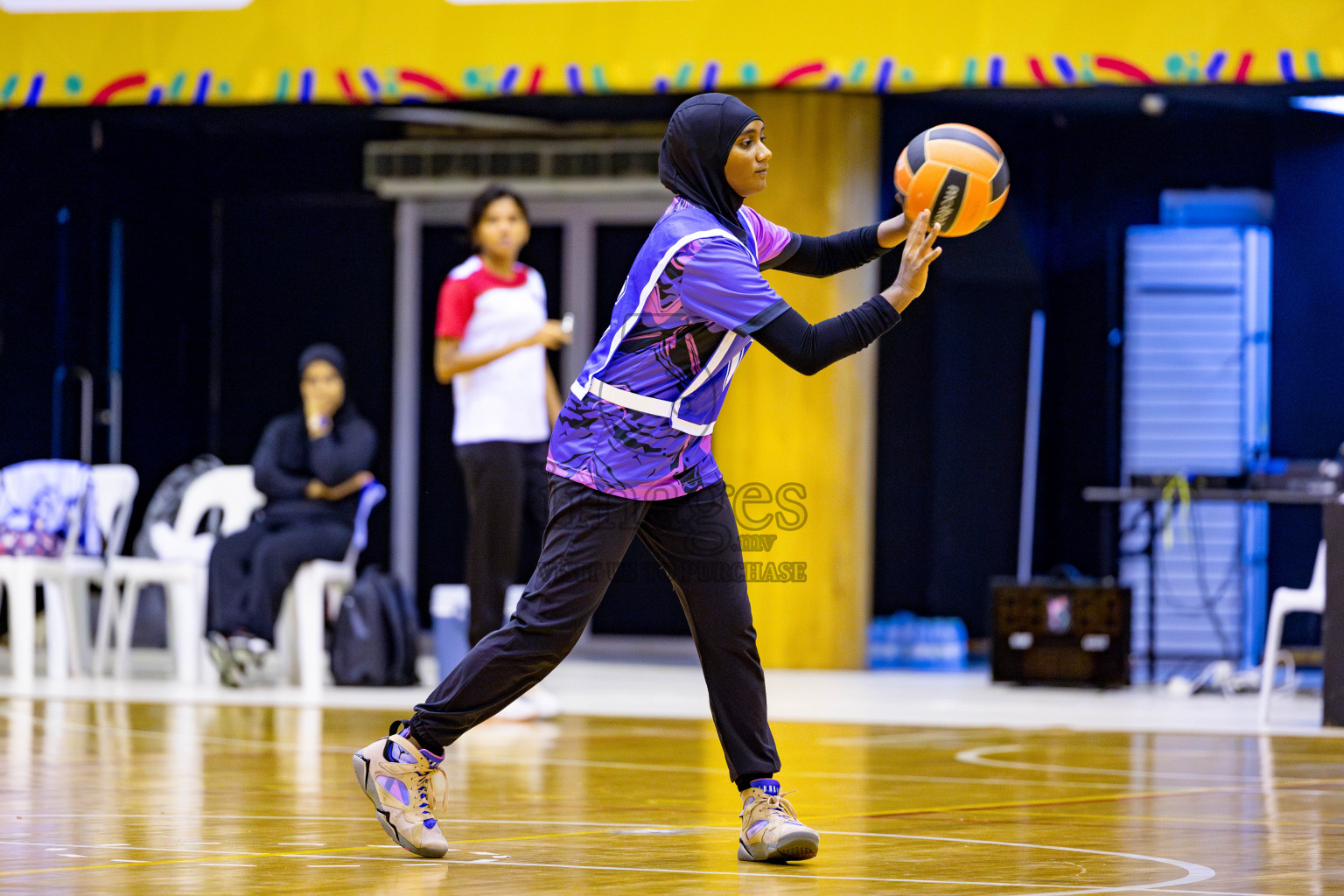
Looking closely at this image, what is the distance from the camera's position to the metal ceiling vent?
31.9 feet

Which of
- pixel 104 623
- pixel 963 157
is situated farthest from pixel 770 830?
pixel 104 623

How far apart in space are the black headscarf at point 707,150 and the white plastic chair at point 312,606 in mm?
4285

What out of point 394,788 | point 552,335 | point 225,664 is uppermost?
Result: point 552,335

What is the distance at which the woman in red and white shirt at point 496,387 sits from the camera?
620 cm

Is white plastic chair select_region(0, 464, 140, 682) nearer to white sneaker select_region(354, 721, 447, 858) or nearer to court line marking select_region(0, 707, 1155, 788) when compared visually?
court line marking select_region(0, 707, 1155, 788)

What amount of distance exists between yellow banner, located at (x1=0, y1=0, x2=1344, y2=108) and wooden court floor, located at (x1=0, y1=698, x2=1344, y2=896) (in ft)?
10.0

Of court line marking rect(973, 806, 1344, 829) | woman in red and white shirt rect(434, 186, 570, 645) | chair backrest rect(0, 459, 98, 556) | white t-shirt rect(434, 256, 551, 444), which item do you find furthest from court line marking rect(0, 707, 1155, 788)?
chair backrest rect(0, 459, 98, 556)

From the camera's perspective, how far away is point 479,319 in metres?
6.47

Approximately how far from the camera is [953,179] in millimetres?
3480

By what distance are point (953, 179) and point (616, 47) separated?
191 inches

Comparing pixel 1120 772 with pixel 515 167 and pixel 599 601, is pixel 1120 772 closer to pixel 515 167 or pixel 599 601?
pixel 599 601

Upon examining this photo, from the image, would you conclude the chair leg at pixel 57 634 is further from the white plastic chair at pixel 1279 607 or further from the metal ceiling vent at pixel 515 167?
the white plastic chair at pixel 1279 607

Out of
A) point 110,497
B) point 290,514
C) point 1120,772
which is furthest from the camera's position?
point 110,497

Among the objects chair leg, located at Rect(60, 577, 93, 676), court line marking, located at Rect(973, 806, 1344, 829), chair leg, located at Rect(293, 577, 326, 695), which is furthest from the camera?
chair leg, located at Rect(60, 577, 93, 676)
